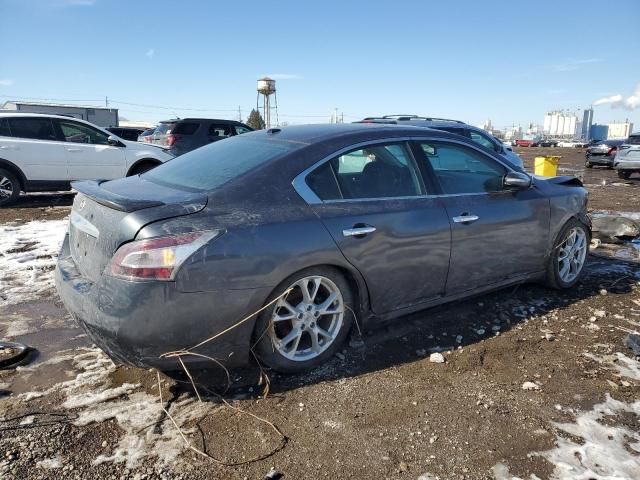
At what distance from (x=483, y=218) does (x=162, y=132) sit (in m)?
12.7

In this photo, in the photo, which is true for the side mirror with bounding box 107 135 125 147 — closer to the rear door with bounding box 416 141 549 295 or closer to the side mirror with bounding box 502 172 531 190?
the rear door with bounding box 416 141 549 295

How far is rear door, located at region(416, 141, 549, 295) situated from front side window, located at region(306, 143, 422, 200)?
22 centimetres

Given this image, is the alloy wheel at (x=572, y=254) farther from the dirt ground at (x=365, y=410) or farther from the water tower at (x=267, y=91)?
the water tower at (x=267, y=91)

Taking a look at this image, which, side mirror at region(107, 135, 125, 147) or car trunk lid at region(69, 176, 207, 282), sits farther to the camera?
side mirror at region(107, 135, 125, 147)

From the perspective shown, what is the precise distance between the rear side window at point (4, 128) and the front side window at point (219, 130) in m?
6.15

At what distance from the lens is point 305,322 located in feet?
10.4

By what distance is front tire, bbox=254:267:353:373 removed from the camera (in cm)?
302

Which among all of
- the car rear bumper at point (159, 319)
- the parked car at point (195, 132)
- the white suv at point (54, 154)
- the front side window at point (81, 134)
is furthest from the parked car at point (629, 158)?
the car rear bumper at point (159, 319)

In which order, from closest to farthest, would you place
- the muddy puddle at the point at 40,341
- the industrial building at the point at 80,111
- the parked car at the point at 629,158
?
the muddy puddle at the point at 40,341 < the parked car at the point at 629,158 < the industrial building at the point at 80,111

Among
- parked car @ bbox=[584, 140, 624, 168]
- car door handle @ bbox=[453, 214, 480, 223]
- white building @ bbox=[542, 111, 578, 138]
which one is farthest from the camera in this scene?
white building @ bbox=[542, 111, 578, 138]

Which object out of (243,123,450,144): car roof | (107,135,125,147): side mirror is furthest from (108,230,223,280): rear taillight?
(107,135,125,147): side mirror

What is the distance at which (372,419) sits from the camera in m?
2.79

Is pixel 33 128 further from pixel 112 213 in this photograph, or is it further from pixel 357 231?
pixel 357 231

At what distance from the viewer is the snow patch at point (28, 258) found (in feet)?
15.2
